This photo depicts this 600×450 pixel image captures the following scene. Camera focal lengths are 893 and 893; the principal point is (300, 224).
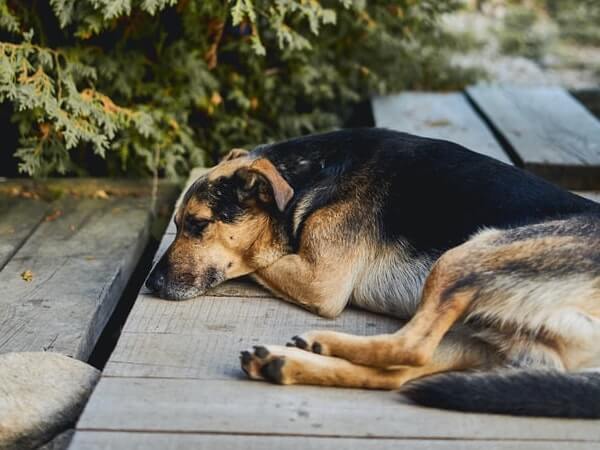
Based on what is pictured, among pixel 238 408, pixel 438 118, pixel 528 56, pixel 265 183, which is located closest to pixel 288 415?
pixel 238 408

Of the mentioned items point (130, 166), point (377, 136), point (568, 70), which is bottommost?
A: point (568, 70)

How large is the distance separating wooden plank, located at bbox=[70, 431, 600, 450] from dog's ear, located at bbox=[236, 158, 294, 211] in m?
1.35

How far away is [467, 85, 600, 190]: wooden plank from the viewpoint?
5691 mm

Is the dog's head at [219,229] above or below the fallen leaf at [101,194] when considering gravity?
above

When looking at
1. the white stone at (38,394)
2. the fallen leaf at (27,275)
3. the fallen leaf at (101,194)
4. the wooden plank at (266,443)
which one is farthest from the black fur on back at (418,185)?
the fallen leaf at (101,194)

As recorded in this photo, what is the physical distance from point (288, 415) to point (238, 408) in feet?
0.59

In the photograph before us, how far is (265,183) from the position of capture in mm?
4160

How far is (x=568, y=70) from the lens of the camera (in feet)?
33.6

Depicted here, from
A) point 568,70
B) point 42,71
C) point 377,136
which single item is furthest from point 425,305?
point 568,70

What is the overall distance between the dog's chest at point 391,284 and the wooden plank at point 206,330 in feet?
0.21

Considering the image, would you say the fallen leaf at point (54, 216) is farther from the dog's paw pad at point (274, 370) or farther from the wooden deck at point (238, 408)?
the dog's paw pad at point (274, 370)

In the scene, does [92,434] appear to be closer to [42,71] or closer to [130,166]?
[42,71]

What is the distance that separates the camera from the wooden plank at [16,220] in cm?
509

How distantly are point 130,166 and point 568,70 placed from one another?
5908mm
